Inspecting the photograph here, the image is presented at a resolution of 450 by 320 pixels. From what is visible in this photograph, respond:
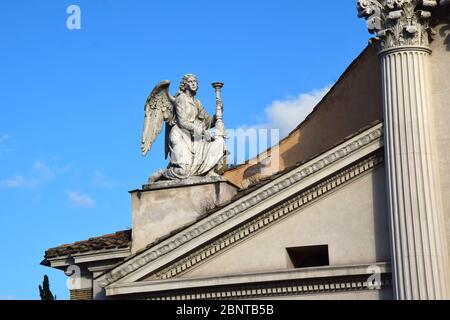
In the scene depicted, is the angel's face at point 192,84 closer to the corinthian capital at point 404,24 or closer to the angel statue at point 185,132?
the angel statue at point 185,132

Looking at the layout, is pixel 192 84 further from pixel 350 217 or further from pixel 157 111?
pixel 350 217

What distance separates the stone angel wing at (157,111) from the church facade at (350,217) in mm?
1394

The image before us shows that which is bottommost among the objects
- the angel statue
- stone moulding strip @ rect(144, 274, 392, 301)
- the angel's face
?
stone moulding strip @ rect(144, 274, 392, 301)

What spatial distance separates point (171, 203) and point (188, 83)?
2.55 metres

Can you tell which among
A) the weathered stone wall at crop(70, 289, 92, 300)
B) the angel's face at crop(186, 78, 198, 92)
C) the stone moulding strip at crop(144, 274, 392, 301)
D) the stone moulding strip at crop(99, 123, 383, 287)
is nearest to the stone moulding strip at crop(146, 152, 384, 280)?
the stone moulding strip at crop(99, 123, 383, 287)

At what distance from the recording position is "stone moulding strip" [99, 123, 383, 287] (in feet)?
68.2

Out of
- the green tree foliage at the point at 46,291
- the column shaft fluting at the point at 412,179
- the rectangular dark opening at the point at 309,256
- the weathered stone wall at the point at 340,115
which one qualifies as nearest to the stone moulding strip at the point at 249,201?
the column shaft fluting at the point at 412,179

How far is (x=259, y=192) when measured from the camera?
2112 centimetres

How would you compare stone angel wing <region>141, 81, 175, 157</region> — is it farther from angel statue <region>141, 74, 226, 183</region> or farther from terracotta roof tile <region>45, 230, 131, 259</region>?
terracotta roof tile <region>45, 230, 131, 259</region>

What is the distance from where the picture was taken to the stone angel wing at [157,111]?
76.4 feet

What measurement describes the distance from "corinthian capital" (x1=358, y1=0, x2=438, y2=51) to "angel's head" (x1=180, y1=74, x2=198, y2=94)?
4083 millimetres

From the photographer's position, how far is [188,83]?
23344mm

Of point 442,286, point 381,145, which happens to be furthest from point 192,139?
point 442,286
